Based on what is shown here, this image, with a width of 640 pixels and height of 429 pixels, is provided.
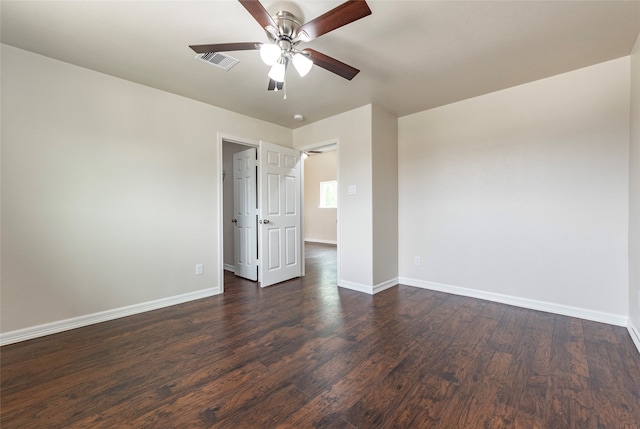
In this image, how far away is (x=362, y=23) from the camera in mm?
2016

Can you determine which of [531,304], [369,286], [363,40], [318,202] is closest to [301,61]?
[363,40]

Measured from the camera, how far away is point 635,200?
7.57ft

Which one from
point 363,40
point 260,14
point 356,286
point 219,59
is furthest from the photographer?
point 356,286

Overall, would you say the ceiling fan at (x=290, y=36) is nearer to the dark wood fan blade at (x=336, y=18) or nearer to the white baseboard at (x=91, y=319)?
the dark wood fan blade at (x=336, y=18)

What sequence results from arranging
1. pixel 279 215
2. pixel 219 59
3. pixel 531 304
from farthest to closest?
1. pixel 279 215
2. pixel 531 304
3. pixel 219 59

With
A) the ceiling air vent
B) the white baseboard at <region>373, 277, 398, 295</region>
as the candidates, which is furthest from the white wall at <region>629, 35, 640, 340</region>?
the ceiling air vent

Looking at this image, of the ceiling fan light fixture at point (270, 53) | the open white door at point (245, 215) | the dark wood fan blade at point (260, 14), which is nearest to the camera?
the dark wood fan blade at point (260, 14)

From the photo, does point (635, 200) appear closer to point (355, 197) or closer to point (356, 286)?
point (355, 197)

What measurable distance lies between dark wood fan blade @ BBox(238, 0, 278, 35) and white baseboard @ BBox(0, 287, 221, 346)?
303 centimetres

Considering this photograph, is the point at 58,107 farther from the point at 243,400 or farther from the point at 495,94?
the point at 495,94

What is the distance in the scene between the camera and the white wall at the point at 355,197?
3615 millimetres

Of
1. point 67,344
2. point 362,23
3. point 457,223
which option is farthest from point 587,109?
point 67,344

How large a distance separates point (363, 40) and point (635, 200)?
8.89ft

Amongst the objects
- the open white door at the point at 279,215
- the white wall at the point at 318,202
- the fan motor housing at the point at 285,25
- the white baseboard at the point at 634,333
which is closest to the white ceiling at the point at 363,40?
the fan motor housing at the point at 285,25
